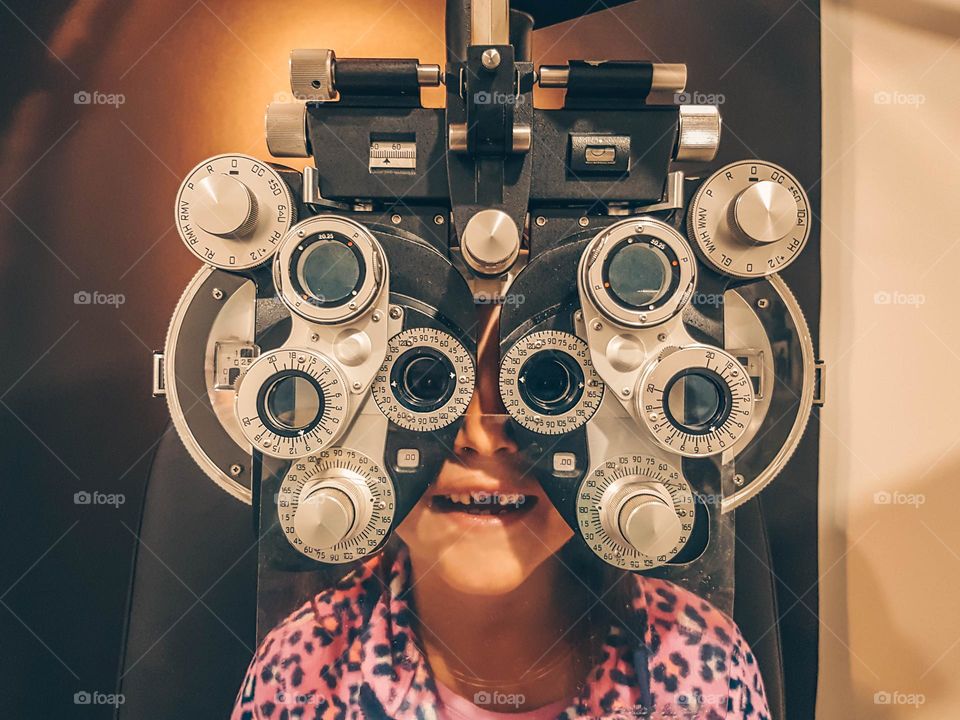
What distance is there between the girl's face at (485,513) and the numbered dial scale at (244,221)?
22cm

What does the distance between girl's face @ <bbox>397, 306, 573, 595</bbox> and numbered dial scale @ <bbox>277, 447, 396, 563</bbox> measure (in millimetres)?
100

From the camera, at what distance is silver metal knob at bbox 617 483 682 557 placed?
19.6 inches

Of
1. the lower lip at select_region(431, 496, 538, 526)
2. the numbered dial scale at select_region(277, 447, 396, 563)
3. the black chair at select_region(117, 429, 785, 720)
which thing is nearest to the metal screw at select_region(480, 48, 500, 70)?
the numbered dial scale at select_region(277, 447, 396, 563)

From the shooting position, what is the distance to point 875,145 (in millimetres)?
979

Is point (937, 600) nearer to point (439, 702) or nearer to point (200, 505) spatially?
point (439, 702)

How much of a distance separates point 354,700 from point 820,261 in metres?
0.94

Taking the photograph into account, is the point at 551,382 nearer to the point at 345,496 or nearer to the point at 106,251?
the point at 345,496

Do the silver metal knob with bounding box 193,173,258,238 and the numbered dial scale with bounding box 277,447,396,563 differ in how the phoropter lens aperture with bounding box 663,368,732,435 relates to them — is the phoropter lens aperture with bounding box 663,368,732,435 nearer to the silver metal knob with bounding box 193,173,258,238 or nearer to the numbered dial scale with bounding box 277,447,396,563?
the numbered dial scale with bounding box 277,447,396,563

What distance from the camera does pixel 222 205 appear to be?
54 centimetres

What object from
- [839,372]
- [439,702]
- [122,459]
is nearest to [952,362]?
[839,372]

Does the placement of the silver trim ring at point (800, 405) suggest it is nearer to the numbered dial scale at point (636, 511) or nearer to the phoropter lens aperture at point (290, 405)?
the numbered dial scale at point (636, 511)

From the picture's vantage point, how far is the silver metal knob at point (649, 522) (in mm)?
498

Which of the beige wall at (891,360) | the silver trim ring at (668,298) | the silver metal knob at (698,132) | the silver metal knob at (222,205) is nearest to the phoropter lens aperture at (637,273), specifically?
the silver trim ring at (668,298)

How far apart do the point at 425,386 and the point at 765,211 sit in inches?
13.2
